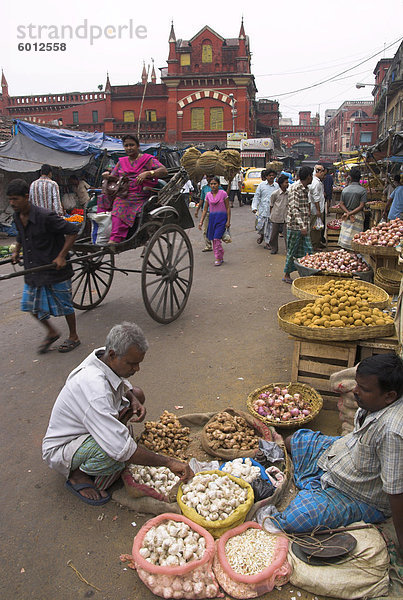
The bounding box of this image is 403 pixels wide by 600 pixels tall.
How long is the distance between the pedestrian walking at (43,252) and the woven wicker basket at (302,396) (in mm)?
2161

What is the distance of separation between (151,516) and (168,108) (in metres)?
34.9

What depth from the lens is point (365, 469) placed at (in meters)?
2.18

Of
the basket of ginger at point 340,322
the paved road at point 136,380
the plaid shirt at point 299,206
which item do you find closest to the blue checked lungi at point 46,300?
the paved road at point 136,380

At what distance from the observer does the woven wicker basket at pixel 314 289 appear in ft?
12.8

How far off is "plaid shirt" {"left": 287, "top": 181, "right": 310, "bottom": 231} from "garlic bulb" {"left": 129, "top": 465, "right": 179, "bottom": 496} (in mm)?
4796

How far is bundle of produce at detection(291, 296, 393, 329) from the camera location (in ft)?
11.1

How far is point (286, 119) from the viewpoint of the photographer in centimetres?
9312

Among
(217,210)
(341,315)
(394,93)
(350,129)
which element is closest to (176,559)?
(341,315)

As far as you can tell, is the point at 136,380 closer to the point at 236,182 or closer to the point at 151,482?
the point at 151,482

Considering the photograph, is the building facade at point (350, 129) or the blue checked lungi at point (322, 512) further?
the building facade at point (350, 129)

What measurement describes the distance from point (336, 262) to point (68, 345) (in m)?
3.94

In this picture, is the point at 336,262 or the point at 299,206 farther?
the point at 299,206

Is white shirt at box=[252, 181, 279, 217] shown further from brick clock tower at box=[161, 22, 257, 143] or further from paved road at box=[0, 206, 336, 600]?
brick clock tower at box=[161, 22, 257, 143]

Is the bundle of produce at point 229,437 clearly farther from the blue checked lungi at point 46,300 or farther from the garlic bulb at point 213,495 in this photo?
the blue checked lungi at point 46,300
